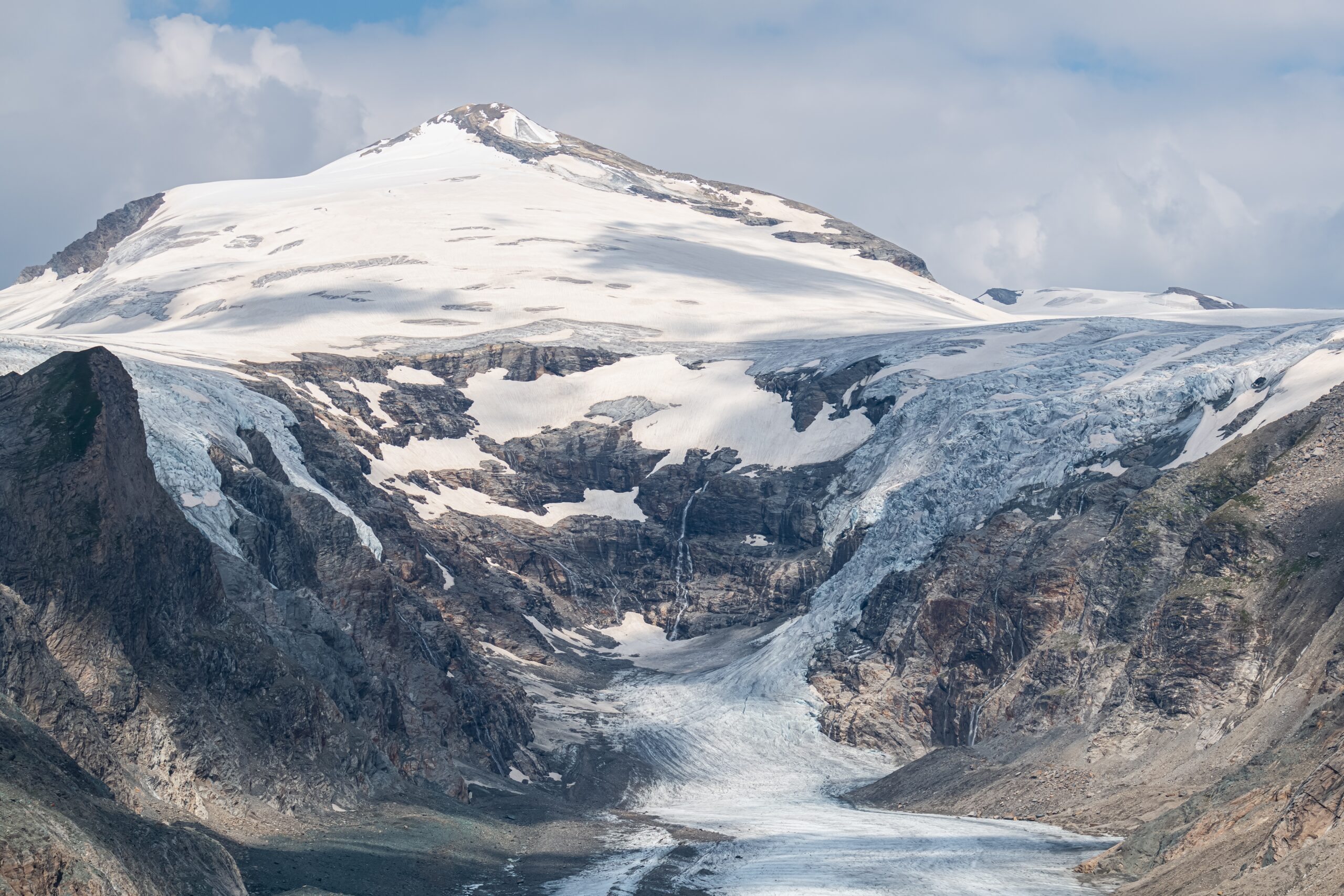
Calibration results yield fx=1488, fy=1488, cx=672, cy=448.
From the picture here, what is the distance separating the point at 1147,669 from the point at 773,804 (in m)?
23.1

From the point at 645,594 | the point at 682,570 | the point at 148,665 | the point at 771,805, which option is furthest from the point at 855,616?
the point at 148,665

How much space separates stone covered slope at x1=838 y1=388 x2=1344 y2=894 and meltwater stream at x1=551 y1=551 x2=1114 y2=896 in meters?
2.83

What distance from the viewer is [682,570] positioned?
139 m

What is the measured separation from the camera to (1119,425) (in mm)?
114312

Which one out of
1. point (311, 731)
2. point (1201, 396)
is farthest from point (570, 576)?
point (311, 731)

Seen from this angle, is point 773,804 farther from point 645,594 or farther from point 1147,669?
point 645,594

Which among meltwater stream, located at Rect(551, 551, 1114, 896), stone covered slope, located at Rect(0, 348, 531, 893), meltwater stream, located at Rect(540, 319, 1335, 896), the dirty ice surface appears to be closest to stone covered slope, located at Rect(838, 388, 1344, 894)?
meltwater stream, located at Rect(551, 551, 1114, 896)

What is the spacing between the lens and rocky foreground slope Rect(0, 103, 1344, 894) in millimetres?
49875

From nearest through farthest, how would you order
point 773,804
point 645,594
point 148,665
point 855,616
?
point 148,665
point 773,804
point 855,616
point 645,594

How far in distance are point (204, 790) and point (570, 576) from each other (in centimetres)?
8409

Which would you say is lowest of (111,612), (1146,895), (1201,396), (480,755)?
(480,755)

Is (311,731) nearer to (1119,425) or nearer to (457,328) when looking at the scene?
(1119,425)

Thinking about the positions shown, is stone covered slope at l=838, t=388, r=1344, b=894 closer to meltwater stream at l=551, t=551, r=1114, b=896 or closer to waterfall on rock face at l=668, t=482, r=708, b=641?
meltwater stream at l=551, t=551, r=1114, b=896

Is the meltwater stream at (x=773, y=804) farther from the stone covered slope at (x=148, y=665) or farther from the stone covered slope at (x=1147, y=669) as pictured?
the stone covered slope at (x=148, y=665)
